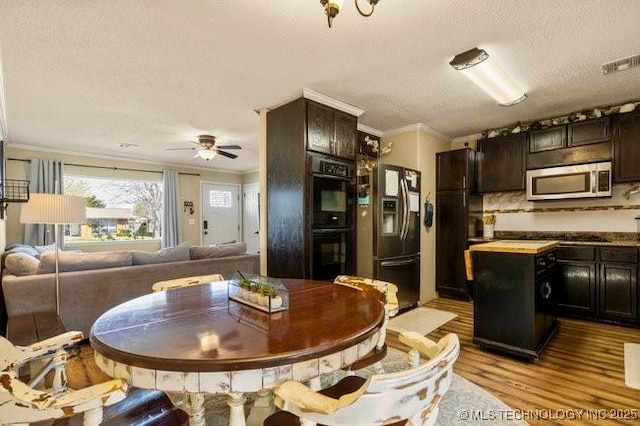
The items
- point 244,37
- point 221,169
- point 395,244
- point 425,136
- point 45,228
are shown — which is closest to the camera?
point 244,37

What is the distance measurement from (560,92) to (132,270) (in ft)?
16.0

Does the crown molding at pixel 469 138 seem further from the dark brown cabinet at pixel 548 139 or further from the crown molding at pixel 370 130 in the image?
the crown molding at pixel 370 130

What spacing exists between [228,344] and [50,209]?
249 centimetres

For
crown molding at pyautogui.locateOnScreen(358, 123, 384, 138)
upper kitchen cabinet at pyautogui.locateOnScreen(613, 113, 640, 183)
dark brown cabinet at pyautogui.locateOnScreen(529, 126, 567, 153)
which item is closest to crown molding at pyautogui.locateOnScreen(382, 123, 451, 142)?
crown molding at pyautogui.locateOnScreen(358, 123, 384, 138)

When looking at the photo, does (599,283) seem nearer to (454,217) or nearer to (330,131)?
(454,217)

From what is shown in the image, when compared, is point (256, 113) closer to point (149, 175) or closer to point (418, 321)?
point (418, 321)

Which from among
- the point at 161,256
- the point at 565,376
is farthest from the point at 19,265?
the point at 565,376

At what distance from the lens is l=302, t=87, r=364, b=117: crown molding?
3108mm

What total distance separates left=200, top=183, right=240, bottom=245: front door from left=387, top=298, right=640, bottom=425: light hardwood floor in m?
5.54

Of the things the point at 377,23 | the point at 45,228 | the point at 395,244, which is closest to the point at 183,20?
the point at 377,23

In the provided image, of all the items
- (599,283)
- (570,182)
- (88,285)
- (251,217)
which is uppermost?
(570,182)

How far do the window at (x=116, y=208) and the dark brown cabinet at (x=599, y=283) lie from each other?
7.15 metres

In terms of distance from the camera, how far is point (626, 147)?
3477mm

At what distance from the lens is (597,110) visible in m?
3.68
